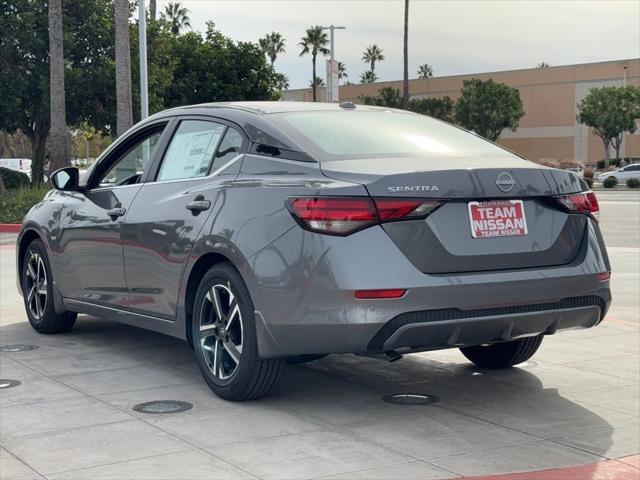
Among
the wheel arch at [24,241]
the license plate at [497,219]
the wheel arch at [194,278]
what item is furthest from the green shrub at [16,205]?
the license plate at [497,219]

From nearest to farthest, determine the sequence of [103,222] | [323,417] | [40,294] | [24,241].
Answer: [323,417] < [103,222] < [40,294] < [24,241]

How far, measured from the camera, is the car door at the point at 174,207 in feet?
19.9

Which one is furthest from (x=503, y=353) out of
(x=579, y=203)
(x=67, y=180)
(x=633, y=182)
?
(x=633, y=182)

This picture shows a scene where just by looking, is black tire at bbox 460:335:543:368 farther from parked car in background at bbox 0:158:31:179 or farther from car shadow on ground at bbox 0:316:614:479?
parked car in background at bbox 0:158:31:179

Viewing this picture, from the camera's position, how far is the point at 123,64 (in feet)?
84.2

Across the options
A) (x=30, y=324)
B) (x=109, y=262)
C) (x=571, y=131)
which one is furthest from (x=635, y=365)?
(x=571, y=131)

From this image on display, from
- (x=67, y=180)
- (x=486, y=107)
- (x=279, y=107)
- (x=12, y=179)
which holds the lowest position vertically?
(x=12, y=179)

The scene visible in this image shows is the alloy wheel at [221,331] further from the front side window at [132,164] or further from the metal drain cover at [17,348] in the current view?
the metal drain cover at [17,348]

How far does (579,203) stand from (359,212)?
135cm

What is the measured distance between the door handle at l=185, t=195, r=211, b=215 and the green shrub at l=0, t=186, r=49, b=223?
773 inches

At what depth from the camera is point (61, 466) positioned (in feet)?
15.4

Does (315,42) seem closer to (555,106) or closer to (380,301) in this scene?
(555,106)

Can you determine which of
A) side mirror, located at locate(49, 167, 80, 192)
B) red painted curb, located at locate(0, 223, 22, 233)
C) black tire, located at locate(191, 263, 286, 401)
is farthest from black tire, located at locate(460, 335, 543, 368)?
red painted curb, located at locate(0, 223, 22, 233)

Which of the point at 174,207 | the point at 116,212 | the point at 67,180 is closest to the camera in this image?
the point at 174,207
